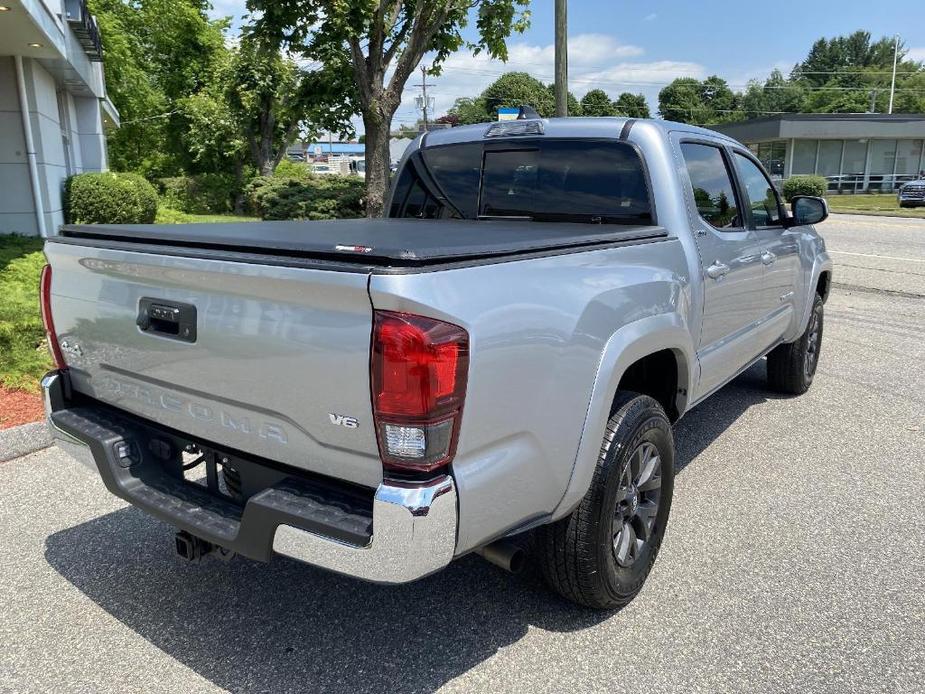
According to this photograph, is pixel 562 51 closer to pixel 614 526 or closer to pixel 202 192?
pixel 614 526

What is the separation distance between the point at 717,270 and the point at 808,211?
1662 mm

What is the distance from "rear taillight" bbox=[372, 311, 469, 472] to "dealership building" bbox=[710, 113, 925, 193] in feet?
151

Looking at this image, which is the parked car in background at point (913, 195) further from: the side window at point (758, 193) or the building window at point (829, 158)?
the side window at point (758, 193)

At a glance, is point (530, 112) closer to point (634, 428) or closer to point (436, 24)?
point (634, 428)

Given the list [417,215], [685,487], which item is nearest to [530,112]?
[417,215]

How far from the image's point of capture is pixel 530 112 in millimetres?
4770

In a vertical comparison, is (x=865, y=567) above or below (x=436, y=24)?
below

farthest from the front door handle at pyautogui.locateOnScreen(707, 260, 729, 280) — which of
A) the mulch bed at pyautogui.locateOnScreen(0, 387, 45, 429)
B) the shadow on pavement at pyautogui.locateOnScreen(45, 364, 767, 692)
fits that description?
the mulch bed at pyautogui.locateOnScreen(0, 387, 45, 429)

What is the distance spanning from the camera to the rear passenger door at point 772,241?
15.3ft

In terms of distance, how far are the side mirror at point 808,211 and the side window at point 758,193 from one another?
4.7 inches

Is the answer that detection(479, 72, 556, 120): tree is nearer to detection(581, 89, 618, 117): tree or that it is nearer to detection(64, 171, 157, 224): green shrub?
detection(581, 89, 618, 117): tree

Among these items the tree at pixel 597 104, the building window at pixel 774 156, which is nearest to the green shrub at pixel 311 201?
the building window at pixel 774 156

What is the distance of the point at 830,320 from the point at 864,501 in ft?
18.8

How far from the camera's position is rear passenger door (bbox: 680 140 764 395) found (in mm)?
3801
